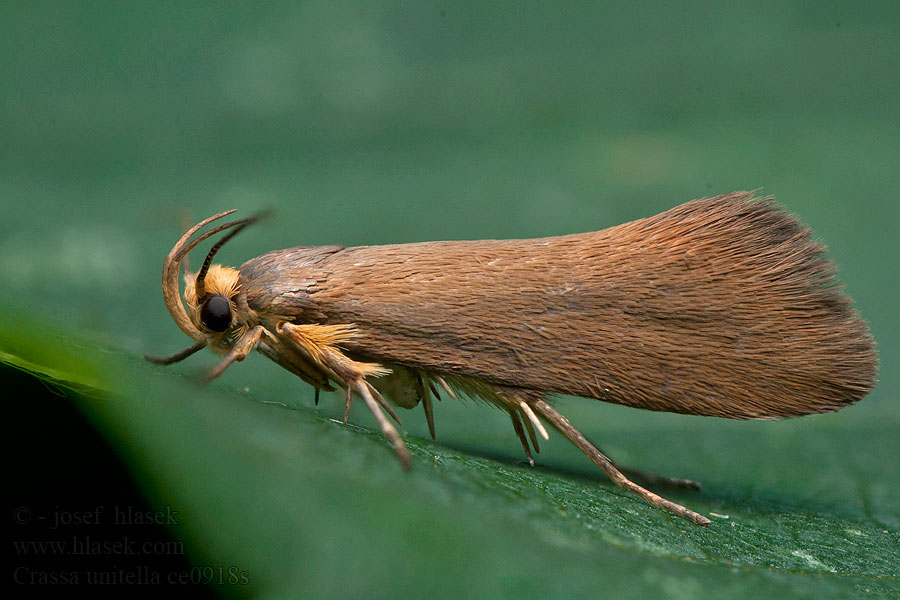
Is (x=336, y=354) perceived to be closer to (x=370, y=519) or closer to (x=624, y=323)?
(x=624, y=323)

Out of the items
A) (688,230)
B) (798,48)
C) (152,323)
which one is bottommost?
(152,323)

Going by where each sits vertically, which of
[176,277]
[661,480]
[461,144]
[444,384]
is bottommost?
[661,480]

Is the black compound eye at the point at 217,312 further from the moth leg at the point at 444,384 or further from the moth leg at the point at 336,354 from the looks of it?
the moth leg at the point at 444,384

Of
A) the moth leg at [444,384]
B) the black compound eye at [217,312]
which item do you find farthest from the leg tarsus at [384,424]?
the black compound eye at [217,312]

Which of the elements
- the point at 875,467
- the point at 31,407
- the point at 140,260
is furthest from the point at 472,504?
the point at 140,260

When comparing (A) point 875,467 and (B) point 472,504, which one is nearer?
(B) point 472,504

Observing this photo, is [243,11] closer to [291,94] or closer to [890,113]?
[291,94]

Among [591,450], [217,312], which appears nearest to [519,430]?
→ [591,450]
